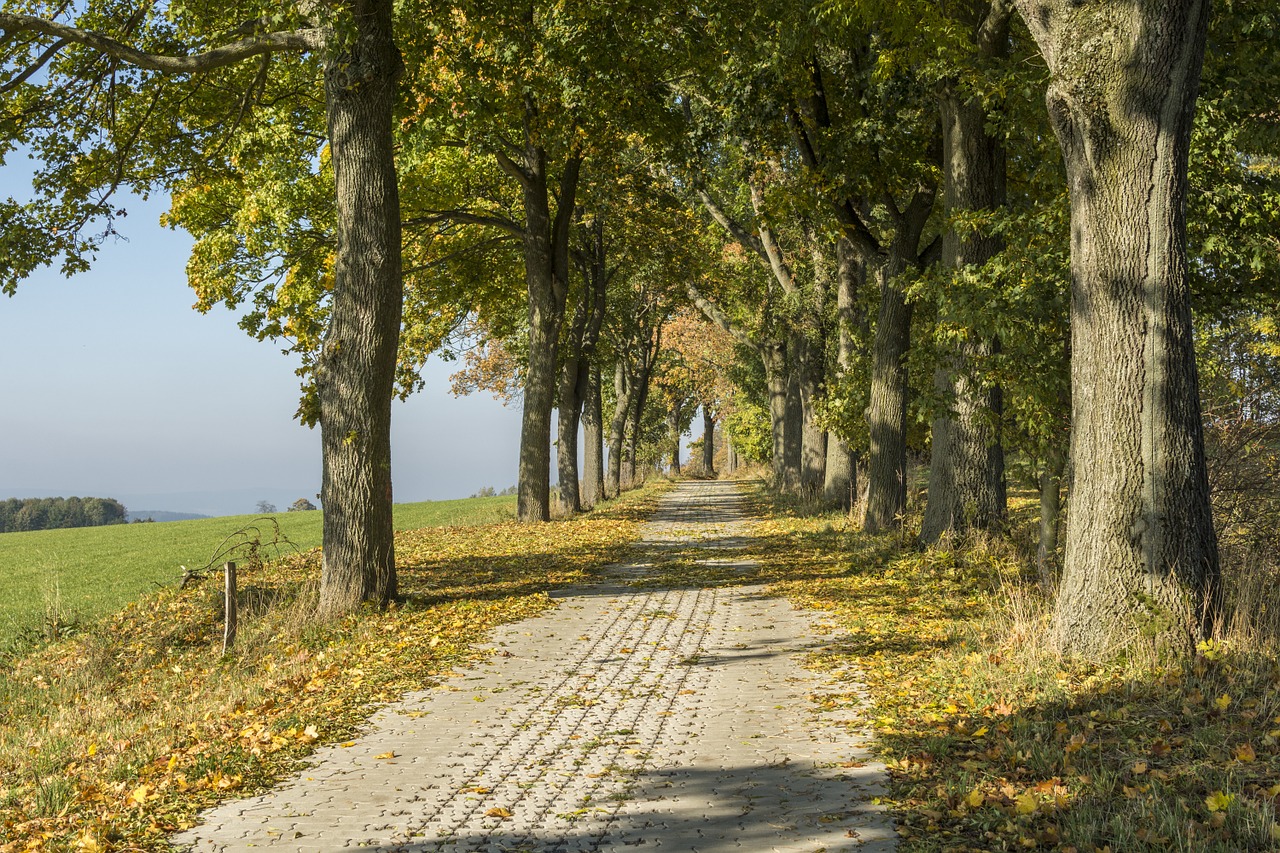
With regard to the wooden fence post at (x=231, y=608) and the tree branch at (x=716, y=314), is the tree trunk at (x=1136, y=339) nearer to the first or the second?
the wooden fence post at (x=231, y=608)

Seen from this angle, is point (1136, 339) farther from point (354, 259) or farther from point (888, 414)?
point (888, 414)

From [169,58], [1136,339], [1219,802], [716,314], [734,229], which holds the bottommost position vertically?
[1219,802]

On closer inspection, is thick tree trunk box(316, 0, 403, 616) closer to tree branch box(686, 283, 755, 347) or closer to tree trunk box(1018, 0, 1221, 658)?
tree trunk box(1018, 0, 1221, 658)

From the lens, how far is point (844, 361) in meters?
22.3

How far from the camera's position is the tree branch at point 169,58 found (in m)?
11.8

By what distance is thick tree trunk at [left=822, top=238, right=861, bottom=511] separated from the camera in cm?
2184

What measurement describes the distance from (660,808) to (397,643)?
5.30 metres

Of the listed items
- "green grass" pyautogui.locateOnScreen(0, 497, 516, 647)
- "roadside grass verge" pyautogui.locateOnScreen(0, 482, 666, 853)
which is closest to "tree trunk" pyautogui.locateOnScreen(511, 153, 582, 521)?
"green grass" pyautogui.locateOnScreen(0, 497, 516, 647)

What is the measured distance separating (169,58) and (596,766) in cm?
972

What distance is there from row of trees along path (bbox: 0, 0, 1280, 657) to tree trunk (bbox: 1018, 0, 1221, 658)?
0.8 inches

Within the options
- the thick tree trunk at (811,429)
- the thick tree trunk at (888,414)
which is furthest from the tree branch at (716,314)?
the thick tree trunk at (888,414)

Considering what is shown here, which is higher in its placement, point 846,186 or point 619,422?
point 846,186

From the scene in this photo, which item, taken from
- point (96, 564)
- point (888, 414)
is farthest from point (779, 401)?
point (96, 564)

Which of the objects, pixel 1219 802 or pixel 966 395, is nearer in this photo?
pixel 1219 802
